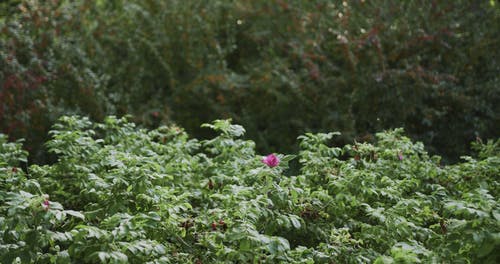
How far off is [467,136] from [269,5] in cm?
237

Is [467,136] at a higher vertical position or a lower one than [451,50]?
lower

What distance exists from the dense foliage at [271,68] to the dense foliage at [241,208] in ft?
4.92

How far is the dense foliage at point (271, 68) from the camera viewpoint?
4887 mm

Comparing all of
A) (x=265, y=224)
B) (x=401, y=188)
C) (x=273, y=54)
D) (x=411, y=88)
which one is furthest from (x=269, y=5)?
A: (x=265, y=224)

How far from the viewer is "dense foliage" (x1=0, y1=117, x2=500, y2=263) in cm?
210

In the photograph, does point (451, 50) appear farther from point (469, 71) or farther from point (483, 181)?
point (483, 181)

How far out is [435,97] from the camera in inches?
192

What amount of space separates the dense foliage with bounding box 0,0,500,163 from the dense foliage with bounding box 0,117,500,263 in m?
1.50

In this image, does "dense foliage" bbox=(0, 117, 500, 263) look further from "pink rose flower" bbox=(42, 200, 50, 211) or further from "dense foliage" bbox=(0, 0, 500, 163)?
"dense foliage" bbox=(0, 0, 500, 163)

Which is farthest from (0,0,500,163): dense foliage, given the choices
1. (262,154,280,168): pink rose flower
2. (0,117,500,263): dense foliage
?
(262,154,280,168): pink rose flower

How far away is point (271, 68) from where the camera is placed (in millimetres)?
5387

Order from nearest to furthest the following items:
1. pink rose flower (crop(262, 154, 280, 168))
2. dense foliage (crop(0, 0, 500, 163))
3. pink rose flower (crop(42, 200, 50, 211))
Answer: pink rose flower (crop(42, 200, 50, 211)) → pink rose flower (crop(262, 154, 280, 168)) → dense foliage (crop(0, 0, 500, 163))

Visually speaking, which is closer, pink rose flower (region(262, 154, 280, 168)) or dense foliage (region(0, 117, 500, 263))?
dense foliage (region(0, 117, 500, 263))

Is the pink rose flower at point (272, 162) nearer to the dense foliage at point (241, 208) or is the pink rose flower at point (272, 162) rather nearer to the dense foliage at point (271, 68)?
the dense foliage at point (241, 208)
